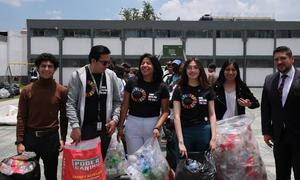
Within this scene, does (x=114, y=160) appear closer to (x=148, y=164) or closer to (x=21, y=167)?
(x=148, y=164)

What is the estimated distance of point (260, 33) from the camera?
1855 inches

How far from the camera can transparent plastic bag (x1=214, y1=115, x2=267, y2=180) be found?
189 inches

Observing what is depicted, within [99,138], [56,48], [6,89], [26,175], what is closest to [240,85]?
[99,138]

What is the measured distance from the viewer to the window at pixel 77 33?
45.7 metres

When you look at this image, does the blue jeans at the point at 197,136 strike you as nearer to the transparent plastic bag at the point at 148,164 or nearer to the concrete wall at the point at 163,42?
the transparent plastic bag at the point at 148,164

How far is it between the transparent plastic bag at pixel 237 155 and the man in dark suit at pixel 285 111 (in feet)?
1.00

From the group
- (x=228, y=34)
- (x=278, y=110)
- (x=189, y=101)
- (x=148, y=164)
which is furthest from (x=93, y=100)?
(x=228, y=34)

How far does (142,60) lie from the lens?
496 centimetres

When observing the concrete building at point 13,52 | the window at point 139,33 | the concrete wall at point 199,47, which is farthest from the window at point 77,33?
the concrete wall at point 199,47

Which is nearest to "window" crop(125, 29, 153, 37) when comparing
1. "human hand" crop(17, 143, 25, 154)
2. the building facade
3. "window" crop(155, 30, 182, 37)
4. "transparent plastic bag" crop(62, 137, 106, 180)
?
the building facade

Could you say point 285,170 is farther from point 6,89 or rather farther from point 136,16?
point 136,16

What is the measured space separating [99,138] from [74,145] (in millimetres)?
293

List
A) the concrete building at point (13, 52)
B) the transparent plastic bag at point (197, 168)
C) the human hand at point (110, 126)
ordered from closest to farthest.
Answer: the transparent plastic bag at point (197, 168)
the human hand at point (110, 126)
the concrete building at point (13, 52)

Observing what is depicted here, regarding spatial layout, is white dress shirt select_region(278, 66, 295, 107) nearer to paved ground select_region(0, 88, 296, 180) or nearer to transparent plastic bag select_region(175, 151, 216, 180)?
transparent plastic bag select_region(175, 151, 216, 180)
